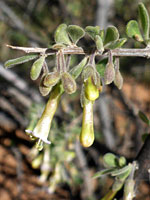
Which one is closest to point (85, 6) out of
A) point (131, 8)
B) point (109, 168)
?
point (131, 8)

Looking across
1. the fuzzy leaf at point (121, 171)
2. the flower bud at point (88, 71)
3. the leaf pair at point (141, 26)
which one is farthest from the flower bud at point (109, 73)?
the fuzzy leaf at point (121, 171)

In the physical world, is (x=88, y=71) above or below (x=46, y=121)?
above

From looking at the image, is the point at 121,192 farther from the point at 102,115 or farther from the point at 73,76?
the point at 102,115

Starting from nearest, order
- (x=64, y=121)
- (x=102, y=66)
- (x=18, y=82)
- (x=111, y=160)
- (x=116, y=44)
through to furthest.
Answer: (x=116, y=44), (x=102, y=66), (x=111, y=160), (x=64, y=121), (x=18, y=82)

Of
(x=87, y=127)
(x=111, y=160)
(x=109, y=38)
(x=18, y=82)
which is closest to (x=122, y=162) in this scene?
(x=111, y=160)

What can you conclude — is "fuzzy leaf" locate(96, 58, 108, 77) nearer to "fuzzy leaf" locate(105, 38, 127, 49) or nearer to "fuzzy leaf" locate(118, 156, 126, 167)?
"fuzzy leaf" locate(105, 38, 127, 49)

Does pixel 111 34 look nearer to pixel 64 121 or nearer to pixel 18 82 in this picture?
pixel 64 121

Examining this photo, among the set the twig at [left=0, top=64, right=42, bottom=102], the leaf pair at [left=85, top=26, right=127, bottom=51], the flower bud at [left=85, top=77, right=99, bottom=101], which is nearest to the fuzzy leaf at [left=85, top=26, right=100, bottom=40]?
the leaf pair at [left=85, top=26, right=127, bottom=51]
